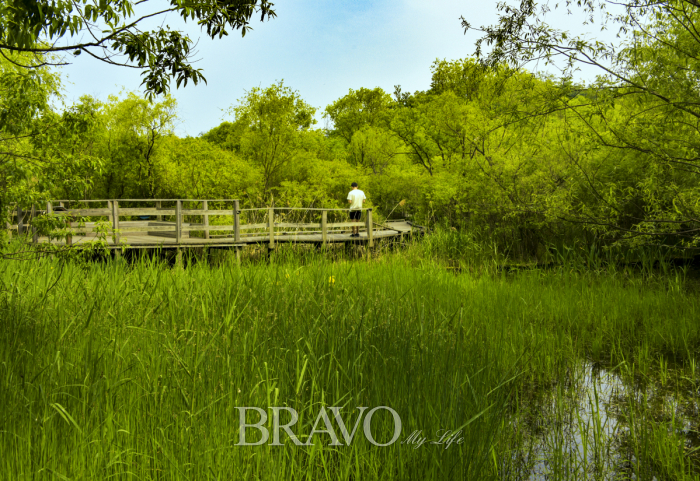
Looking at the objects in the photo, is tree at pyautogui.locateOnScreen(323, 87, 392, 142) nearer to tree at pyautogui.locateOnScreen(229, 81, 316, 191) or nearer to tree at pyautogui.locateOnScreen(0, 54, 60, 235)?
tree at pyautogui.locateOnScreen(229, 81, 316, 191)

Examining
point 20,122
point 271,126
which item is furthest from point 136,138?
point 20,122

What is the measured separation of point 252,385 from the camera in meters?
3.13

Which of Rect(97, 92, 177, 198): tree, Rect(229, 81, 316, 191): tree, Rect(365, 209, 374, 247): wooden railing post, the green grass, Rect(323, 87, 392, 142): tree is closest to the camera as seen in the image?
the green grass

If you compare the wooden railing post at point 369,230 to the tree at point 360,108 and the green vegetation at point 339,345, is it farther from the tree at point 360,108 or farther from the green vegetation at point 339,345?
the tree at point 360,108

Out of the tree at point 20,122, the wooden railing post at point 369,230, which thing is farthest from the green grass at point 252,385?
the wooden railing post at point 369,230

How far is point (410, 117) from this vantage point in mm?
30625

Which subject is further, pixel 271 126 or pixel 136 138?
pixel 136 138

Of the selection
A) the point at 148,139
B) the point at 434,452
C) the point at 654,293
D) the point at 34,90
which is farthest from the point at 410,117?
the point at 434,452

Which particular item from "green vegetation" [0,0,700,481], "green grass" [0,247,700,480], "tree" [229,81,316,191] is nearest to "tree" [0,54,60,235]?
"green vegetation" [0,0,700,481]

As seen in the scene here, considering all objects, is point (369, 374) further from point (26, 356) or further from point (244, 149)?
point (244, 149)

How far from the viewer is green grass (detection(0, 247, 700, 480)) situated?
259 centimetres

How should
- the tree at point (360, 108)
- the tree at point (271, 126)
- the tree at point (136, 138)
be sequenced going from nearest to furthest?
the tree at point (271, 126) < the tree at point (136, 138) < the tree at point (360, 108)

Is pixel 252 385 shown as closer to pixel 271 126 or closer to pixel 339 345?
pixel 339 345

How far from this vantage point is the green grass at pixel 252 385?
259cm
